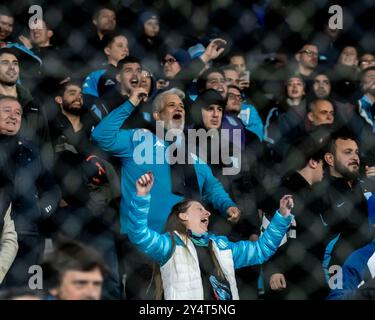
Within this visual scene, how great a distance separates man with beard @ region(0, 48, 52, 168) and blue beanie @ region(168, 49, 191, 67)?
675mm

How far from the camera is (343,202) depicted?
3.44m

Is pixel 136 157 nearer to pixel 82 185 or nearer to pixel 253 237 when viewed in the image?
pixel 82 185

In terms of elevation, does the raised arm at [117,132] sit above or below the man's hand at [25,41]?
below

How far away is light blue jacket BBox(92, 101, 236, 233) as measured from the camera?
3242mm

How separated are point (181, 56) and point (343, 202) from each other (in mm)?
805

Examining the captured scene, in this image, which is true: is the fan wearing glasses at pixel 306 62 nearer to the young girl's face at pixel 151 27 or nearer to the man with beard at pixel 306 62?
the man with beard at pixel 306 62

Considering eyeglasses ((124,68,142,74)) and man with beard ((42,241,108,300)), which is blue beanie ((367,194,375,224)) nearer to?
eyeglasses ((124,68,142,74))

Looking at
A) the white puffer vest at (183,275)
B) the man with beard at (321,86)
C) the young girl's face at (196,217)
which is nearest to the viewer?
the white puffer vest at (183,275)

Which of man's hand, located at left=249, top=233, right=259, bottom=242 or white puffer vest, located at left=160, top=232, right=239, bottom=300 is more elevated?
man's hand, located at left=249, top=233, right=259, bottom=242

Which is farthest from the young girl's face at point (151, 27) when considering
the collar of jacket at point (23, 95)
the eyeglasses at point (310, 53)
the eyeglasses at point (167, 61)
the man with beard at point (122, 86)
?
the collar of jacket at point (23, 95)

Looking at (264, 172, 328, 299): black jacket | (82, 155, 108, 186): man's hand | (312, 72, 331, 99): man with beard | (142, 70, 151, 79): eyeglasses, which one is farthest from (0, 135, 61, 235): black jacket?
(312, 72, 331, 99): man with beard

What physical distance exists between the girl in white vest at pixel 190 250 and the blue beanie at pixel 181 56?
699 mm

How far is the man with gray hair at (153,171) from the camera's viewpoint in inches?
127

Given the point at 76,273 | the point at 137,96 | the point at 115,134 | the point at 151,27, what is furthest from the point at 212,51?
the point at 76,273
